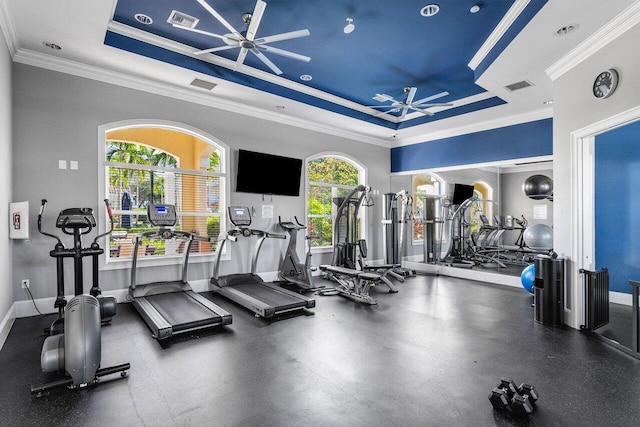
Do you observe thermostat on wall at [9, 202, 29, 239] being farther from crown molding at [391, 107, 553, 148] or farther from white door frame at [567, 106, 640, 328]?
crown molding at [391, 107, 553, 148]

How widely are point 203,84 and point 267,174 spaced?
1.99 metres

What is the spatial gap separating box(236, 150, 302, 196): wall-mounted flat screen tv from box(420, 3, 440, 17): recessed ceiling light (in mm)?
3764

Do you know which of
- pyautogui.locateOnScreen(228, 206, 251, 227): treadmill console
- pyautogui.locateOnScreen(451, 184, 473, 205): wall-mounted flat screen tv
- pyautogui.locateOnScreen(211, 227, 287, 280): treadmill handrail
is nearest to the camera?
pyautogui.locateOnScreen(211, 227, 287, 280): treadmill handrail

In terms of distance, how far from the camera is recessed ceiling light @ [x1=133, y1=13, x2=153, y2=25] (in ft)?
13.1

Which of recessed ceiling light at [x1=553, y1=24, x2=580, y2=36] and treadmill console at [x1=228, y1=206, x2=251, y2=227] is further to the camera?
treadmill console at [x1=228, y1=206, x2=251, y2=227]

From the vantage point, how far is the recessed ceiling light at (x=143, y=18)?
13.1 feet

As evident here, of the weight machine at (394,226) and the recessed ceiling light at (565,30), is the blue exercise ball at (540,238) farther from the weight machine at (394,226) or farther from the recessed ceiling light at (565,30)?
the recessed ceiling light at (565,30)

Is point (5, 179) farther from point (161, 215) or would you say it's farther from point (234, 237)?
point (234, 237)

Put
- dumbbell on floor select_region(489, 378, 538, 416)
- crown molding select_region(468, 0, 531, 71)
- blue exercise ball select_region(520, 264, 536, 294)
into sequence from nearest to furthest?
1. dumbbell on floor select_region(489, 378, 538, 416)
2. crown molding select_region(468, 0, 531, 71)
3. blue exercise ball select_region(520, 264, 536, 294)

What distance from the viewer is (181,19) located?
4.05m

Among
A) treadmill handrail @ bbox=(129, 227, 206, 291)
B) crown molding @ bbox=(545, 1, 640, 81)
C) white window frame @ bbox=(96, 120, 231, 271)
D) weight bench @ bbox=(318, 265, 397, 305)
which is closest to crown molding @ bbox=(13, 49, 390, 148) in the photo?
white window frame @ bbox=(96, 120, 231, 271)

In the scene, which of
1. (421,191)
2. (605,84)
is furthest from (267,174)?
(605,84)

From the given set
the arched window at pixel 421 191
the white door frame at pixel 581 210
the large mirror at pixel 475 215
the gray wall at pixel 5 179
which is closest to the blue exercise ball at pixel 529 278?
the white door frame at pixel 581 210

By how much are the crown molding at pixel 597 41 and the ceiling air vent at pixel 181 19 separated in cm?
449
